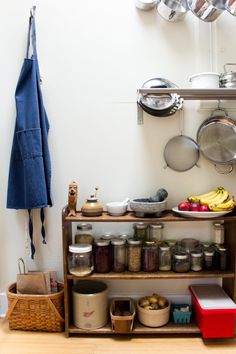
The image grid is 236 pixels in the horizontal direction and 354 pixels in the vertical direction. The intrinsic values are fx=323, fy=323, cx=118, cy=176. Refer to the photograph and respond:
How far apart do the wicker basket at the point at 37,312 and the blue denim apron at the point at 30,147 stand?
0.56 m

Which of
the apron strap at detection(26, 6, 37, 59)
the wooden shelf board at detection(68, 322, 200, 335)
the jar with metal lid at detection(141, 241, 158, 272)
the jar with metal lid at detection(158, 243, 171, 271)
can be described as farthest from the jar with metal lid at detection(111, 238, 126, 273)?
the apron strap at detection(26, 6, 37, 59)

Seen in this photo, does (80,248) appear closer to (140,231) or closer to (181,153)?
(140,231)

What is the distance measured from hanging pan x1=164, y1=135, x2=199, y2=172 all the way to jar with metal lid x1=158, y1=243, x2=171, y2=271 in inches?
20.8

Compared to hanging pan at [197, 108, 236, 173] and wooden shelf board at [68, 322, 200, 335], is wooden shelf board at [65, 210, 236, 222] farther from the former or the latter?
wooden shelf board at [68, 322, 200, 335]

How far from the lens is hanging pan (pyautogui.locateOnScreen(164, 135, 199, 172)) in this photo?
7.02ft

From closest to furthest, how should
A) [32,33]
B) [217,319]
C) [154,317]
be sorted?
[217,319], [154,317], [32,33]

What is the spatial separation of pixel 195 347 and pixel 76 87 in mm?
1752

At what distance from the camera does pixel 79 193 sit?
7.17 ft

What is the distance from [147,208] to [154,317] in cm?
67

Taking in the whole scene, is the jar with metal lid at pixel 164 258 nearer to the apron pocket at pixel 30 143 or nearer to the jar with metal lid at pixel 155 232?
the jar with metal lid at pixel 155 232

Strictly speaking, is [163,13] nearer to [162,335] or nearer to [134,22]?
[134,22]

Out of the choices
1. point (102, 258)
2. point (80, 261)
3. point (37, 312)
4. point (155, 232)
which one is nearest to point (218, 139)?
point (155, 232)

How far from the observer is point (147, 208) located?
189 centimetres

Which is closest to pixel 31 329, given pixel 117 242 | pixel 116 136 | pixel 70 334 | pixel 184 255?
pixel 70 334
